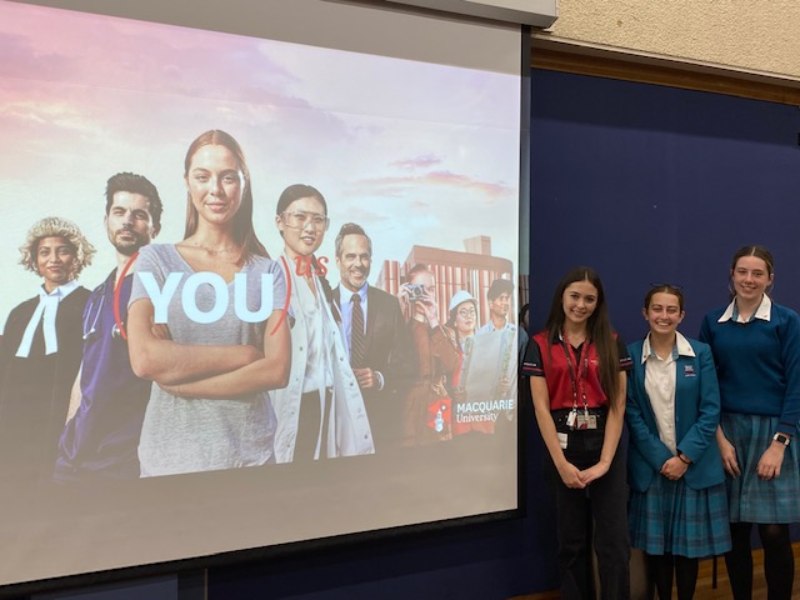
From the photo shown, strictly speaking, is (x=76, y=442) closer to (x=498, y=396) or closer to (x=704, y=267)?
(x=498, y=396)

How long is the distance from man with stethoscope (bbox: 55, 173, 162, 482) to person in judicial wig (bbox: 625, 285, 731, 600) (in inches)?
63.8

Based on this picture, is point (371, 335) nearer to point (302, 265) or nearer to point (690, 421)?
point (302, 265)

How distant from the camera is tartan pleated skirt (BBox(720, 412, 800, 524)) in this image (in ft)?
7.74

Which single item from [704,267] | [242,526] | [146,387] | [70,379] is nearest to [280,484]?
[242,526]

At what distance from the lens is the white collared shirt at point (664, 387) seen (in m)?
2.33

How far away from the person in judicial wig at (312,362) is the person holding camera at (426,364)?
0.66ft

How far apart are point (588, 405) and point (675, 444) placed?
1.15ft

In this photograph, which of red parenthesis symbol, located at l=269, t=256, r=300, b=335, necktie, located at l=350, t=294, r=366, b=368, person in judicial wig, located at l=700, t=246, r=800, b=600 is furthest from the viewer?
person in judicial wig, located at l=700, t=246, r=800, b=600

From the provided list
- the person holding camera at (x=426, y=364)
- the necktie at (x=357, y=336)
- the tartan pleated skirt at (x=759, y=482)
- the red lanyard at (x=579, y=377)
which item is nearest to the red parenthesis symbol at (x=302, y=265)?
the necktie at (x=357, y=336)

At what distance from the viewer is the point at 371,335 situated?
228cm

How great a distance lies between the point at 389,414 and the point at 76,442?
0.95m

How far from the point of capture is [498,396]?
2.47 metres

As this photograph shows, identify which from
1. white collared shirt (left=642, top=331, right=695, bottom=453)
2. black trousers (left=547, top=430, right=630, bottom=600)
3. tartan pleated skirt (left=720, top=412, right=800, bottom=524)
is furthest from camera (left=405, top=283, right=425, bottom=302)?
tartan pleated skirt (left=720, top=412, right=800, bottom=524)

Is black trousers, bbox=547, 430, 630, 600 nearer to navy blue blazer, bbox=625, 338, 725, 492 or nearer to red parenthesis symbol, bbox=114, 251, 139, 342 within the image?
navy blue blazer, bbox=625, 338, 725, 492
